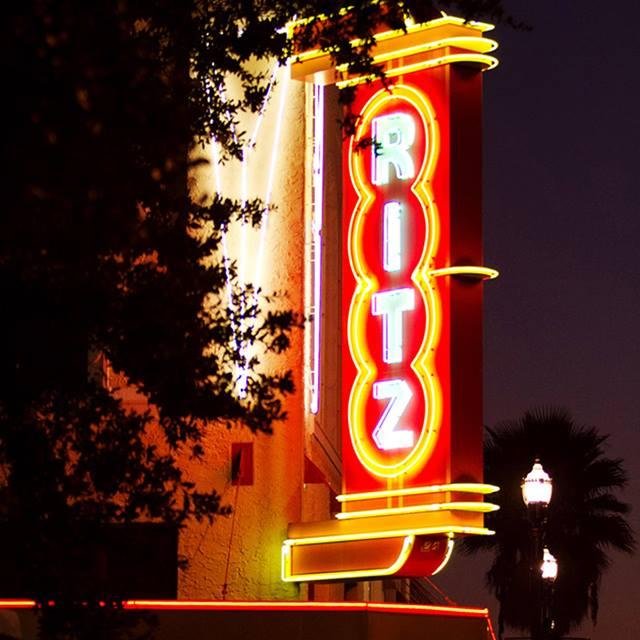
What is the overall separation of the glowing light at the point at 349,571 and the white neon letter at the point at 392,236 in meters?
2.79

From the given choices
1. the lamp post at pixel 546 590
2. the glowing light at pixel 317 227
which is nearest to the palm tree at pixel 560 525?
the lamp post at pixel 546 590

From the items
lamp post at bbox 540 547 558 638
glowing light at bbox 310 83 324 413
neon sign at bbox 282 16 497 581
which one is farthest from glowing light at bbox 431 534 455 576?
lamp post at bbox 540 547 558 638

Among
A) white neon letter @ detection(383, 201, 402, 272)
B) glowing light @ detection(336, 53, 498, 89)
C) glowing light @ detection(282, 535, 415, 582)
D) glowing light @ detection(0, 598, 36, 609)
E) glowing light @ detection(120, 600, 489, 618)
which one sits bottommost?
glowing light @ detection(120, 600, 489, 618)

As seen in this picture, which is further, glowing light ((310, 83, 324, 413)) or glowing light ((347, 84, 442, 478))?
glowing light ((310, 83, 324, 413))

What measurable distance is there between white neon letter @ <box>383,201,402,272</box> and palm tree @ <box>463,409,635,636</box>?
19.0 meters

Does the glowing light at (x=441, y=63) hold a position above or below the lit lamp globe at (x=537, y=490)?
above

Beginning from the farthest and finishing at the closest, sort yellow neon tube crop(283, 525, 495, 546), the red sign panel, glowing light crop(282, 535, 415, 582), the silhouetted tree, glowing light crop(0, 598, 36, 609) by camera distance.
A: the red sign panel < glowing light crop(282, 535, 415, 582) < yellow neon tube crop(283, 525, 495, 546) < glowing light crop(0, 598, 36, 609) < the silhouetted tree

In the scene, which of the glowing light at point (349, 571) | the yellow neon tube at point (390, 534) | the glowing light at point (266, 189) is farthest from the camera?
Answer: the glowing light at point (266, 189)

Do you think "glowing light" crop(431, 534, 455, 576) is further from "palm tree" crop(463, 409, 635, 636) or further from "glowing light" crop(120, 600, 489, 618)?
"palm tree" crop(463, 409, 635, 636)

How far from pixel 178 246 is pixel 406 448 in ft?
17.8

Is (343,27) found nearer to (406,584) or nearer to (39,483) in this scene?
(39,483)

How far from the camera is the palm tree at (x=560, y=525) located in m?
36.5

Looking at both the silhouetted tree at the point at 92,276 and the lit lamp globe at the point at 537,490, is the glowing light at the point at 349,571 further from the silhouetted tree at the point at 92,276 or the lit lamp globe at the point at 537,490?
the lit lamp globe at the point at 537,490

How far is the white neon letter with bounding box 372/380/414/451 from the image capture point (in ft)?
57.8
